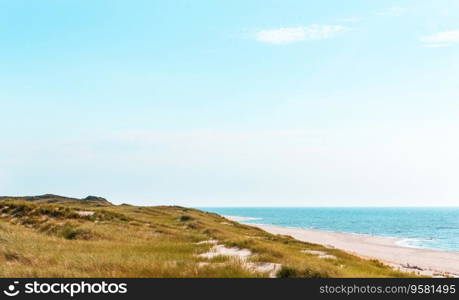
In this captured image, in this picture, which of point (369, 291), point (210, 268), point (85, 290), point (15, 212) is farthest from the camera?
point (15, 212)

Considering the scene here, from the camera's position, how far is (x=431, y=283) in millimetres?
13234

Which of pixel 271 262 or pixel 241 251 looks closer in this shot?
pixel 271 262

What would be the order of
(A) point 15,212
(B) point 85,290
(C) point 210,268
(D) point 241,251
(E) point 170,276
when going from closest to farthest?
(B) point 85,290, (E) point 170,276, (C) point 210,268, (D) point 241,251, (A) point 15,212

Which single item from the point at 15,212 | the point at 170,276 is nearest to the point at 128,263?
the point at 170,276

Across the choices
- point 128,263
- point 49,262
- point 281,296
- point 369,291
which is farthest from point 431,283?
point 49,262

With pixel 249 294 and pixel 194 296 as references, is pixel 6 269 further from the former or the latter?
pixel 249 294

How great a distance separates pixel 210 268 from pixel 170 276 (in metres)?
1.74

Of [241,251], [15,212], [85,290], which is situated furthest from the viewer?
[15,212]

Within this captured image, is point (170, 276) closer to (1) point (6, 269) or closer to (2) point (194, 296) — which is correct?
(2) point (194, 296)

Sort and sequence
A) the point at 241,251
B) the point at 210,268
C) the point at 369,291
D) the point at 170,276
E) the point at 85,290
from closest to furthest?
the point at 85,290
the point at 369,291
the point at 170,276
the point at 210,268
the point at 241,251

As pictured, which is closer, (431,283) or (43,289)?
(43,289)

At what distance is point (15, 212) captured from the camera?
45750mm

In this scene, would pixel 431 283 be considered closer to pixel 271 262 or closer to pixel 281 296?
pixel 281 296

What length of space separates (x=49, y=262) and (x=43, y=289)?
4943 millimetres
